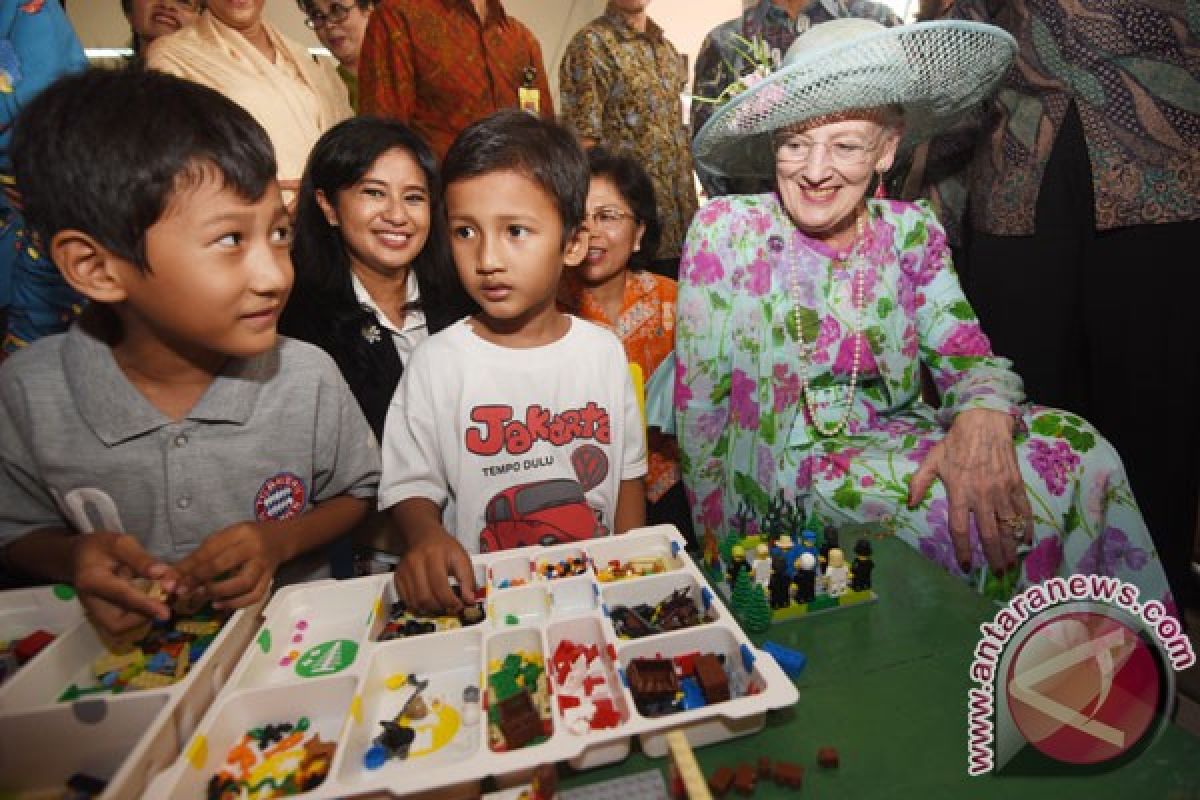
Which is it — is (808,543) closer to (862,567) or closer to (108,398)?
(862,567)

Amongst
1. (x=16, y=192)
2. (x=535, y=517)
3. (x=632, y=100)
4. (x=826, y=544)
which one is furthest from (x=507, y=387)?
(x=632, y=100)

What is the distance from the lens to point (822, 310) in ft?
5.90

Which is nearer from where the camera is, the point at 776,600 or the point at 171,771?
the point at 171,771

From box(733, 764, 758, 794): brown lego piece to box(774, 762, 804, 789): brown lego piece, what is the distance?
0.09ft

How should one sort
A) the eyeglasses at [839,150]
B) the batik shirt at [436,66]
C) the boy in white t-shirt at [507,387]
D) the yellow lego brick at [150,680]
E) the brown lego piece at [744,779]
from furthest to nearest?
1. the batik shirt at [436,66]
2. the eyeglasses at [839,150]
3. the boy in white t-shirt at [507,387]
4. the yellow lego brick at [150,680]
5. the brown lego piece at [744,779]

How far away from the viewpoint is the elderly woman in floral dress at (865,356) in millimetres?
1507

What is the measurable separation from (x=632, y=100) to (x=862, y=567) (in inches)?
101

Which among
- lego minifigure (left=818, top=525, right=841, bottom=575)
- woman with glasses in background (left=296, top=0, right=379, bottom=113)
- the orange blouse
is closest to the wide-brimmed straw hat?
the orange blouse

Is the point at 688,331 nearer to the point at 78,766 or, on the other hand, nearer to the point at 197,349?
the point at 197,349

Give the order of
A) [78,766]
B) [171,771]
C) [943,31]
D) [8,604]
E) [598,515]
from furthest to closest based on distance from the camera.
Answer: [598,515], [943,31], [8,604], [78,766], [171,771]

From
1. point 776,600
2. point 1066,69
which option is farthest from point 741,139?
point 776,600

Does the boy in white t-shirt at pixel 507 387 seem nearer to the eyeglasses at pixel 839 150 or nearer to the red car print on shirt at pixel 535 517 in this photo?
the red car print on shirt at pixel 535 517

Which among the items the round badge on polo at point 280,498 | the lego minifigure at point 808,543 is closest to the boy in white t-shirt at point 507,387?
the round badge on polo at point 280,498

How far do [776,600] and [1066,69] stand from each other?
1.78 metres
